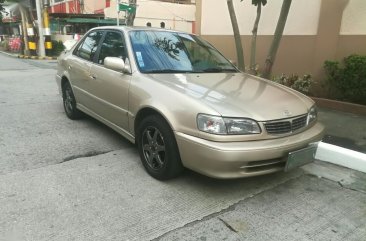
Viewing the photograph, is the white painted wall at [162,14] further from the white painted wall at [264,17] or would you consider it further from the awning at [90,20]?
the white painted wall at [264,17]

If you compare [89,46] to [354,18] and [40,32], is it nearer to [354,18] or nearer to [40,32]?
[354,18]

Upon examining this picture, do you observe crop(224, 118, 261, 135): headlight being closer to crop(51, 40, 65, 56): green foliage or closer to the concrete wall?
the concrete wall

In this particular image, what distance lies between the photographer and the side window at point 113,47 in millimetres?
4266

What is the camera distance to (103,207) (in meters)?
3.10

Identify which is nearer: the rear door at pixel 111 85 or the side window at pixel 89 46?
the rear door at pixel 111 85

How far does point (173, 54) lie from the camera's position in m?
4.22

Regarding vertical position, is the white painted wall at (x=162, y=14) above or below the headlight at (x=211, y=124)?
above

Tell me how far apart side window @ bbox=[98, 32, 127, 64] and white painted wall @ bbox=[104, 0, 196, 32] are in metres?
19.9

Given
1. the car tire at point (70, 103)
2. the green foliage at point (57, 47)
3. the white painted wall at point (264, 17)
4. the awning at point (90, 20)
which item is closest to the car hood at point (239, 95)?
the car tire at point (70, 103)

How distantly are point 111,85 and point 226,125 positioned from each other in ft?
5.88

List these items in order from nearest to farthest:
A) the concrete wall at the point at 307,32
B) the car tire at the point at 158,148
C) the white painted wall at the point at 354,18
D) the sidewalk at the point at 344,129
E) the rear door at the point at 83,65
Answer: the car tire at the point at 158,148 → the sidewalk at the point at 344,129 → the rear door at the point at 83,65 → the white painted wall at the point at 354,18 → the concrete wall at the point at 307,32

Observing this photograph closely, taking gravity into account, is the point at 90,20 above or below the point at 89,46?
above

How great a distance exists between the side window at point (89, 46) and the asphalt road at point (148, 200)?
1314 millimetres

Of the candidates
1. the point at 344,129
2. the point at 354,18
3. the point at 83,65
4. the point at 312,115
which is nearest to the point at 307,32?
the point at 354,18
